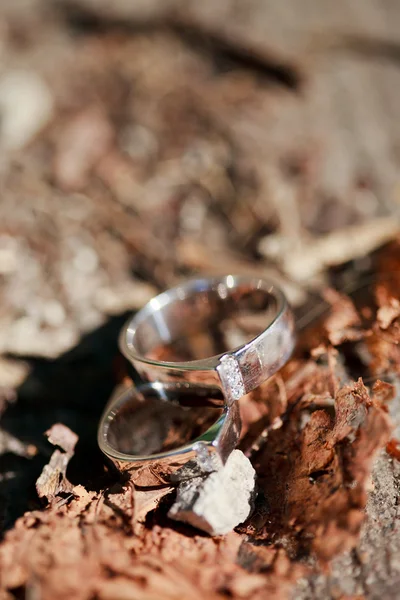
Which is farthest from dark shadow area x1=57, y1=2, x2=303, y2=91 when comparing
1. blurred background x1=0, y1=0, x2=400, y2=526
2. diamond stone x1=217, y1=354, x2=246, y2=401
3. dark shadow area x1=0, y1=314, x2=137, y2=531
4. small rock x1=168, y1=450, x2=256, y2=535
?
small rock x1=168, y1=450, x2=256, y2=535

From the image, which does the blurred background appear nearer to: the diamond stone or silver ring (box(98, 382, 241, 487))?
silver ring (box(98, 382, 241, 487))

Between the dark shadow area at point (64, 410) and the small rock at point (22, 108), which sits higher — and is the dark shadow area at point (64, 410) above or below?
below

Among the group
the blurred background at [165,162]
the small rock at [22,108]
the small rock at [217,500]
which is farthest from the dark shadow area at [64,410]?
the small rock at [22,108]

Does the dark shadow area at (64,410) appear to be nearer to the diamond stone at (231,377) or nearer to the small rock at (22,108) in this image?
the diamond stone at (231,377)

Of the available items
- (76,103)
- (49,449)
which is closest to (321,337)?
(49,449)

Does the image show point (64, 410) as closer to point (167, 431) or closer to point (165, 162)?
point (167, 431)
